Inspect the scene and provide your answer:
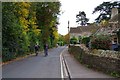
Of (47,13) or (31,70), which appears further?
(47,13)

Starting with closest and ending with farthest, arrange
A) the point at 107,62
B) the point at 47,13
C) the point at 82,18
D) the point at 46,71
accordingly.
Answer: the point at 107,62
the point at 46,71
the point at 47,13
the point at 82,18

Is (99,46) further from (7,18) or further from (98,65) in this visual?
(7,18)

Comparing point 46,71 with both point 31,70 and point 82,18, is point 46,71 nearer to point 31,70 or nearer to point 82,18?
point 31,70

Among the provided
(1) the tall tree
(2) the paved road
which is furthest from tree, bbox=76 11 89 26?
(2) the paved road

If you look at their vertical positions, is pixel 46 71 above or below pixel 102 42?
below

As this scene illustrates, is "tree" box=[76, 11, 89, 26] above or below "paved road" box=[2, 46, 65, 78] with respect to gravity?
above

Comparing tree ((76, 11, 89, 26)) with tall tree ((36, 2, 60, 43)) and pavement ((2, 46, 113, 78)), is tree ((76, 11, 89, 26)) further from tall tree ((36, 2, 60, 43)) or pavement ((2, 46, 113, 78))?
pavement ((2, 46, 113, 78))

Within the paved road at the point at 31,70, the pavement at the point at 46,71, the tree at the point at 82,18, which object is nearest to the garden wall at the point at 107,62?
the pavement at the point at 46,71

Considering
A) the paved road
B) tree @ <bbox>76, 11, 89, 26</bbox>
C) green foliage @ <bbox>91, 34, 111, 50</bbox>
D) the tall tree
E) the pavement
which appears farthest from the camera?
tree @ <bbox>76, 11, 89, 26</bbox>

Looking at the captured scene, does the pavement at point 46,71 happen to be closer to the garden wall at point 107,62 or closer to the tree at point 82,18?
the garden wall at point 107,62

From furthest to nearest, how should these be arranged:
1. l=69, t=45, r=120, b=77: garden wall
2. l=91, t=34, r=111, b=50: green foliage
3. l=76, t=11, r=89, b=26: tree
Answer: l=76, t=11, r=89, b=26: tree
l=91, t=34, r=111, b=50: green foliage
l=69, t=45, r=120, b=77: garden wall

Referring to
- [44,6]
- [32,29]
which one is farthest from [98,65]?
[44,6]

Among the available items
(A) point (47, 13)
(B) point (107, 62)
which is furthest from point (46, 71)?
(A) point (47, 13)

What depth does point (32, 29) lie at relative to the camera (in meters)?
49.0
